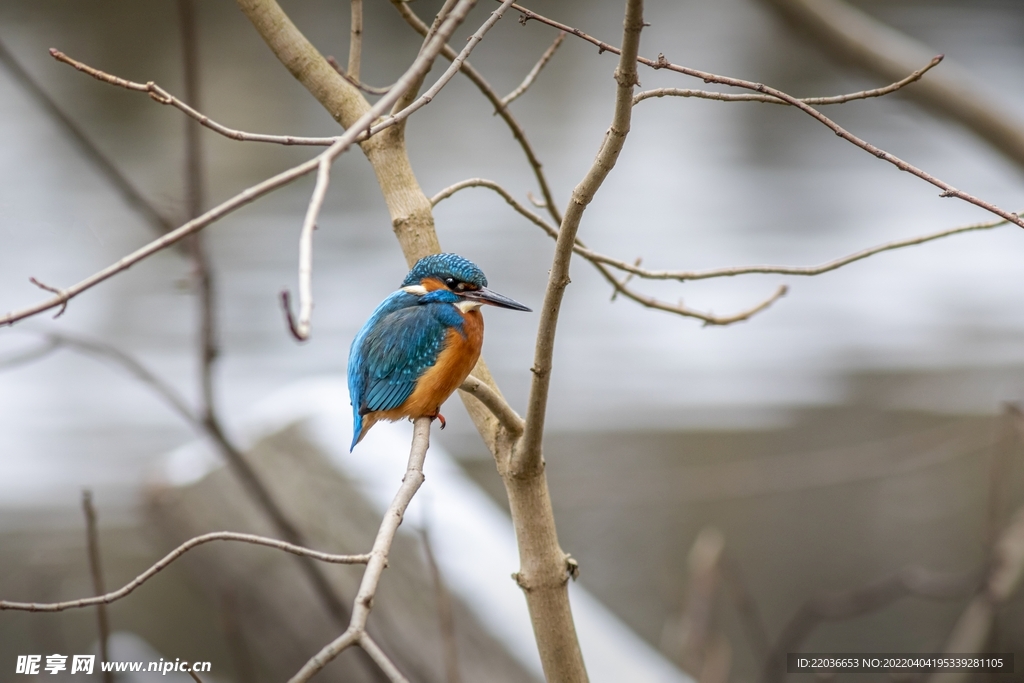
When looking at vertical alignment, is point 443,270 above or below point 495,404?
above

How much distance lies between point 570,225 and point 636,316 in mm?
3340

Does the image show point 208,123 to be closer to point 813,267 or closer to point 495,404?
point 495,404

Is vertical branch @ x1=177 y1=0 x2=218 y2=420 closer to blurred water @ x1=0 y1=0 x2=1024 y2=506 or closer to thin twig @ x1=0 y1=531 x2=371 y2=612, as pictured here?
thin twig @ x1=0 y1=531 x2=371 y2=612

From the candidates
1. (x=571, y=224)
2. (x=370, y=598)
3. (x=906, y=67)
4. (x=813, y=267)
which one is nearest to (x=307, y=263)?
(x=370, y=598)

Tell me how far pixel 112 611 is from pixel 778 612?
6.18ft

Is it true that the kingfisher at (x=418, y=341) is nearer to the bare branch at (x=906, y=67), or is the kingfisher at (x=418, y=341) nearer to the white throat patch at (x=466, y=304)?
the white throat patch at (x=466, y=304)

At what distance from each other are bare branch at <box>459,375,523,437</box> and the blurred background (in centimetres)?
55

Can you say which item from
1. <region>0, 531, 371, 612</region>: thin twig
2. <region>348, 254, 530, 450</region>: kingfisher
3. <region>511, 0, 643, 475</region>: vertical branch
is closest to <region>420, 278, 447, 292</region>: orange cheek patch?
<region>348, 254, 530, 450</region>: kingfisher

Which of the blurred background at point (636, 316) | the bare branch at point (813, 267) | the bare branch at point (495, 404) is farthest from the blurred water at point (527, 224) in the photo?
the bare branch at point (495, 404)

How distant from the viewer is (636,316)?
4066 mm

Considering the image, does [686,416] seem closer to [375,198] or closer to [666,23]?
[375,198]

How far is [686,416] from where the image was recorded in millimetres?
3287

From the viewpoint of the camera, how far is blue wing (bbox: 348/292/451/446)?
4.00ft

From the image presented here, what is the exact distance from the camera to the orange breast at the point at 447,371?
3.75 ft
